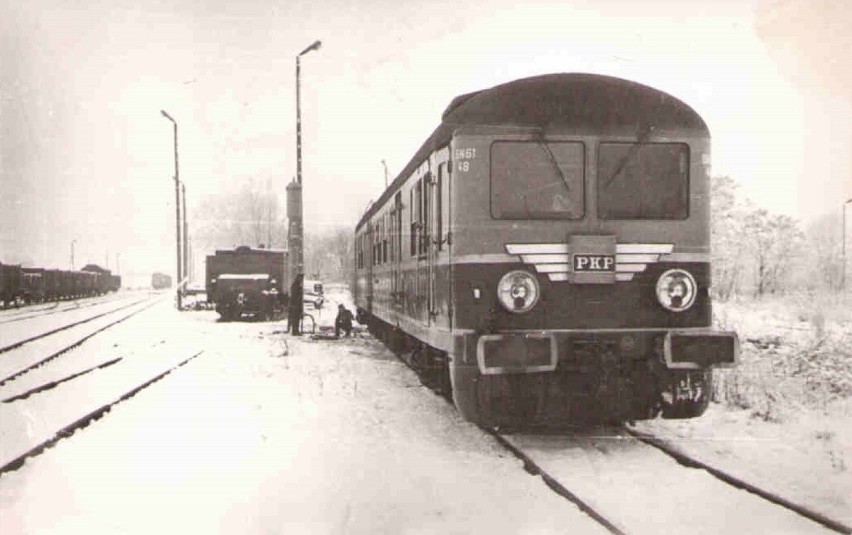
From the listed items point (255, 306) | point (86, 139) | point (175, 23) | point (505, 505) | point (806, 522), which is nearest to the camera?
point (806, 522)

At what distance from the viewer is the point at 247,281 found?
22719mm

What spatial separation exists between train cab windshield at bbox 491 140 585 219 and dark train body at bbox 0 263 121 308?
14142 millimetres

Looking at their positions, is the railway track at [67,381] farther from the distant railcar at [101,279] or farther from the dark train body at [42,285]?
the distant railcar at [101,279]

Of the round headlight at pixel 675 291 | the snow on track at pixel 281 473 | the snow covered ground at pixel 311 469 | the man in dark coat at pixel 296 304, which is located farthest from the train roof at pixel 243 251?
the round headlight at pixel 675 291

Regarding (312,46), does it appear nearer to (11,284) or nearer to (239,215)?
(239,215)

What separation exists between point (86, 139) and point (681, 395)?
216 inches

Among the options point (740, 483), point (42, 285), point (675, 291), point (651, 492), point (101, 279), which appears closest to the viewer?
point (651, 492)

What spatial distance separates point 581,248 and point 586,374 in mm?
999

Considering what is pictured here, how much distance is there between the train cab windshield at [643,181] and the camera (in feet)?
20.5

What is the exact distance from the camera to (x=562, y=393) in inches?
246

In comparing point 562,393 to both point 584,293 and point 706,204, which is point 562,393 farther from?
point 706,204

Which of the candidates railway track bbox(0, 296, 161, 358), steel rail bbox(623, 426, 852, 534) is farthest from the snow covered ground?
railway track bbox(0, 296, 161, 358)

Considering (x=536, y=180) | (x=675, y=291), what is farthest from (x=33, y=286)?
(x=675, y=291)

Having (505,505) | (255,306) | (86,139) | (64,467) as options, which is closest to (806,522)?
(505,505)
